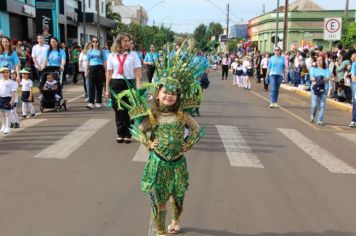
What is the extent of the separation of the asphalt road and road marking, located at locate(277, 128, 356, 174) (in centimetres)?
2

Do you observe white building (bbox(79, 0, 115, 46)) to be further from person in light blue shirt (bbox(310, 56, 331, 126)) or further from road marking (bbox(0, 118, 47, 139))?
person in light blue shirt (bbox(310, 56, 331, 126))

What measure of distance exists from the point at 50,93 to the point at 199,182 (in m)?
7.09

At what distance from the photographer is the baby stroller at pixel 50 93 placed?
12117 mm

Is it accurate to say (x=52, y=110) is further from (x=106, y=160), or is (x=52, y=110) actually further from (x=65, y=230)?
(x=65, y=230)

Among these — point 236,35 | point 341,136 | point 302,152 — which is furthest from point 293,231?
point 236,35

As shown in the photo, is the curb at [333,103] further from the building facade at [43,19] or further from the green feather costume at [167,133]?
the green feather costume at [167,133]

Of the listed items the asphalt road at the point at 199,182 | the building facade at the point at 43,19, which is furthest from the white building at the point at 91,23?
the asphalt road at the point at 199,182

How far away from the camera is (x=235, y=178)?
256 inches

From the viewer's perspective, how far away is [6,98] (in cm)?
936

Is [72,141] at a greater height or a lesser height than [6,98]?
lesser

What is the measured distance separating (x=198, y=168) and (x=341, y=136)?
16.3 feet

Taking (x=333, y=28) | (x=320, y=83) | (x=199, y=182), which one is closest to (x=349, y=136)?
(x=320, y=83)

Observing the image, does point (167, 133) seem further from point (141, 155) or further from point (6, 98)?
point (6, 98)

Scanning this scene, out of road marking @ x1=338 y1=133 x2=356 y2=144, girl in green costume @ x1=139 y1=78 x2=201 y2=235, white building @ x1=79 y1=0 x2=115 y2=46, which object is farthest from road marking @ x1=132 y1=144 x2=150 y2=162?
white building @ x1=79 y1=0 x2=115 y2=46
